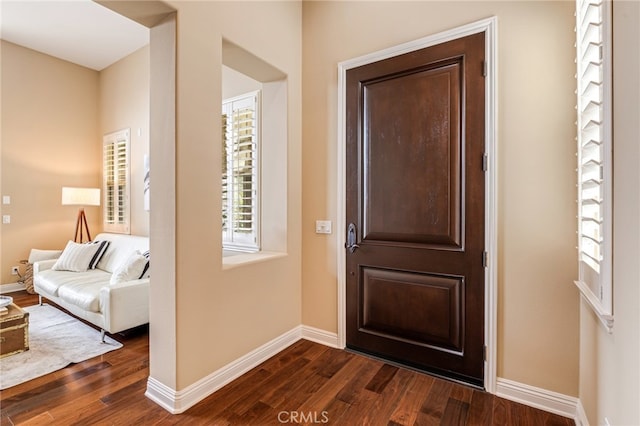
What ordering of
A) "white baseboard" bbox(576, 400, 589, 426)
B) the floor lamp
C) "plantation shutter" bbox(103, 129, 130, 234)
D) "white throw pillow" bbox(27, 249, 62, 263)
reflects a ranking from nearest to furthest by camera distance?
"white baseboard" bbox(576, 400, 589, 426), "white throw pillow" bbox(27, 249, 62, 263), the floor lamp, "plantation shutter" bbox(103, 129, 130, 234)

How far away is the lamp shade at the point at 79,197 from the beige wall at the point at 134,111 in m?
0.63

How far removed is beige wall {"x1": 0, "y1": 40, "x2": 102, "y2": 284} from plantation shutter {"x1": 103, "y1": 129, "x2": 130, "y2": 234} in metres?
0.31

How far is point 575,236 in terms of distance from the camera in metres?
1.76

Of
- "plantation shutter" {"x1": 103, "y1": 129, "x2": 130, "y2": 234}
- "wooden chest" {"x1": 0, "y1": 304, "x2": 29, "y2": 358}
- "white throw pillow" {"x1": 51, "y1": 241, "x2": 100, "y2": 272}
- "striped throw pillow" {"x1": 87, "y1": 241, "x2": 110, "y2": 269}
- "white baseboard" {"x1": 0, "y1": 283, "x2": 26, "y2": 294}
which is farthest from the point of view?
"plantation shutter" {"x1": 103, "y1": 129, "x2": 130, "y2": 234}

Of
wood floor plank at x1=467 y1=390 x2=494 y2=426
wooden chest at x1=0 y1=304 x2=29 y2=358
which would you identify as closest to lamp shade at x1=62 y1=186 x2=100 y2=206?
wooden chest at x1=0 y1=304 x2=29 y2=358

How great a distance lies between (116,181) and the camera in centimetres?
495

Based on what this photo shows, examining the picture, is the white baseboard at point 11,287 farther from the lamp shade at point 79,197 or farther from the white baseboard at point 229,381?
the white baseboard at point 229,381

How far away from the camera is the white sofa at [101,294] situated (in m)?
2.66

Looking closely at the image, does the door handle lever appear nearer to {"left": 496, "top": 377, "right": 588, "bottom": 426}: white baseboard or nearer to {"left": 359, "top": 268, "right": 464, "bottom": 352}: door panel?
{"left": 359, "top": 268, "right": 464, "bottom": 352}: door panel

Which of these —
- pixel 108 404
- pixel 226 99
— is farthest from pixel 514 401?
pixel 226 99

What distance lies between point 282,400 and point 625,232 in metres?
1.92

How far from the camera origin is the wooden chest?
2.45 m

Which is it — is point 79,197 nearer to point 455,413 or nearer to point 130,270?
point 130,270

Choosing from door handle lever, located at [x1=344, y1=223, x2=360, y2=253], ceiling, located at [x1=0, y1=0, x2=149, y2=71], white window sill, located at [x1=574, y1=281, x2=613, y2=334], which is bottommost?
white window sill, located at [x1=574, y1=281, x2=613, y2=334]
